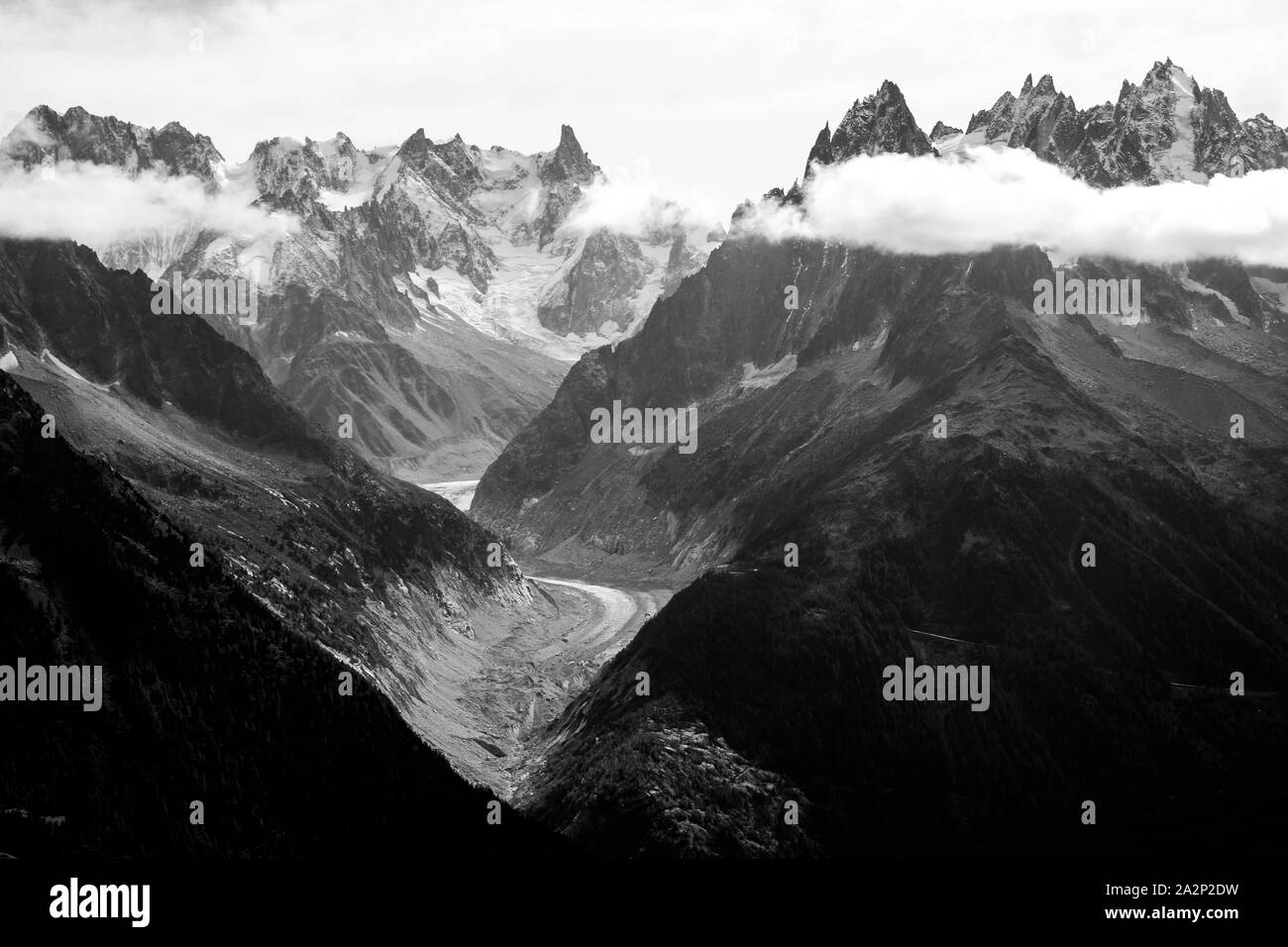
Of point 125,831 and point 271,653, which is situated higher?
point 271,653

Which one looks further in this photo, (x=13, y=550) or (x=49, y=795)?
(x=13, y=550)

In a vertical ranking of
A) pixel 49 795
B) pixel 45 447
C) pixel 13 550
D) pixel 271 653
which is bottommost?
pixel 49 795

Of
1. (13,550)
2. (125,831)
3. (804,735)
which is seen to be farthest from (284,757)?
(804,735)
